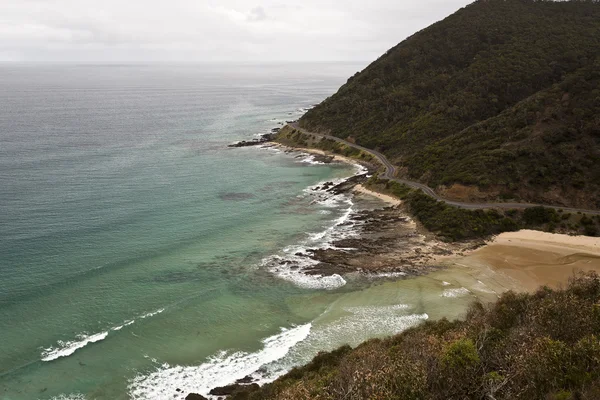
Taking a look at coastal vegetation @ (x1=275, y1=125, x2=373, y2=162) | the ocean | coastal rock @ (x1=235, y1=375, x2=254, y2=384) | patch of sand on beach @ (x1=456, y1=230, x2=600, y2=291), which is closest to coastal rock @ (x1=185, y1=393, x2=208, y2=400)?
the ocean

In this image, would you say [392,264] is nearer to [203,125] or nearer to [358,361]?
[358,361]

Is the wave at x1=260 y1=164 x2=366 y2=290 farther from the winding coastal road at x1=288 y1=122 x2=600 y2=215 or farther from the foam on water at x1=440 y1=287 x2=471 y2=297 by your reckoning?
the winding coastal road at x1=288 y1=122 x2=600 y2=215

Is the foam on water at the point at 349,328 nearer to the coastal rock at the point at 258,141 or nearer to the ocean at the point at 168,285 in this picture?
the ocean at the point at 168,285

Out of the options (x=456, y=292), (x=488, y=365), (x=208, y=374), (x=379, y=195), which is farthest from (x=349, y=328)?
(x=379, y=195)

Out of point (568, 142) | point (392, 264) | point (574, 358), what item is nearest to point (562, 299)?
point (574, 358)

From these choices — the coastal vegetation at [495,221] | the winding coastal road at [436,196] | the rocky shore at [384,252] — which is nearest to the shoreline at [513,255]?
the rocky shore at [384,252]

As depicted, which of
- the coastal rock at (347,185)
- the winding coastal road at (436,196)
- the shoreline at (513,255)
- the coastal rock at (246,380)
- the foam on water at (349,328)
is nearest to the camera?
the coastal rock at (246,380)
